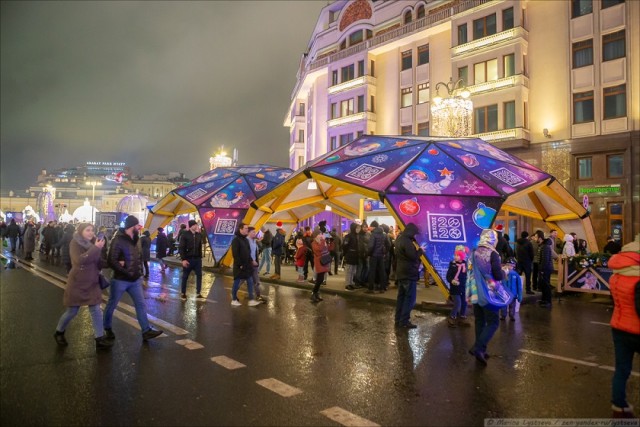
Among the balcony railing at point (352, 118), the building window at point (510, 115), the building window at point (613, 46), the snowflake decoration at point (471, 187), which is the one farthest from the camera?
the balcony railing at point (352, 118)

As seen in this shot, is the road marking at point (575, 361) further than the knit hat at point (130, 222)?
No

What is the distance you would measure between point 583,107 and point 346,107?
684 inches

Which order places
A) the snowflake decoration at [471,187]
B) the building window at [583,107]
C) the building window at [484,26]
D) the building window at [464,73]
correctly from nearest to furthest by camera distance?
the snowflake decoration at [471,187] → the building window at [583,107] → the building window at [484,26] → the building window at [464,73]

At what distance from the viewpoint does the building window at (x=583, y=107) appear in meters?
23.8

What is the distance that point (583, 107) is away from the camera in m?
24.0

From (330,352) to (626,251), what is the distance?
152 inches

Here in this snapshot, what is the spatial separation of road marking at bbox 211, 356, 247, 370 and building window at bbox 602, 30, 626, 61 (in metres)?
24.8

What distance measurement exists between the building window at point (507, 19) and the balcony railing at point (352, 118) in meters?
Result: 10.9

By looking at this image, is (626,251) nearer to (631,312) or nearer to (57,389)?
(631,312)

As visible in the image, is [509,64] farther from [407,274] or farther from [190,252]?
[190,252]

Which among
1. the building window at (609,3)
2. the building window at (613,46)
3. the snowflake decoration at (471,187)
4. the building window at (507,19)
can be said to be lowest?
the snowflake decoration at (471,187)

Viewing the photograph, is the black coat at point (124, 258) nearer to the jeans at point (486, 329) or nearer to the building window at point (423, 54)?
the jeans at point (486, 329)

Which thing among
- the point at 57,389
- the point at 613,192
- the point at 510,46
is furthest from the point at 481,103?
the point at 57,389

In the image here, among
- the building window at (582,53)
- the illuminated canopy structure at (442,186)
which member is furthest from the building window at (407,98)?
the illuminated canopy structure at (442,186)
